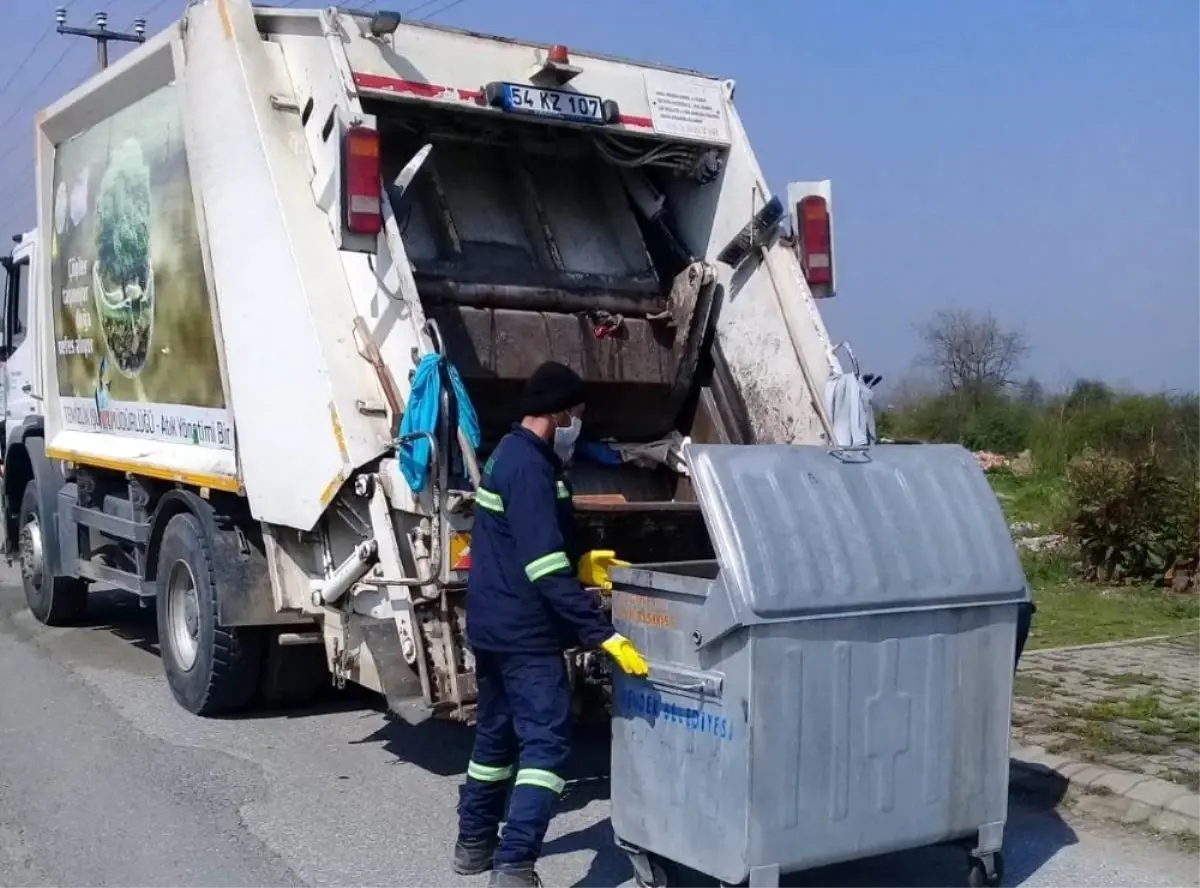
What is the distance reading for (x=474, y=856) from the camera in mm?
4500

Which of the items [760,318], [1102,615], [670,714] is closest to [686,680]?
[670,714]

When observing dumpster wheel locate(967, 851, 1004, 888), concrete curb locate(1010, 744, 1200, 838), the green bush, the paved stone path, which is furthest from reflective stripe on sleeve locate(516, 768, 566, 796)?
the green bush

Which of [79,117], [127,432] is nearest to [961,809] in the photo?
[127,432]

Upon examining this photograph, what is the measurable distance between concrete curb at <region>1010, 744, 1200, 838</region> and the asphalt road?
0.35 feet

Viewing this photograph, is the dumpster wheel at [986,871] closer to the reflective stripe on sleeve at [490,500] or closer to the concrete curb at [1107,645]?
the reflective stripe on sleeve at [490,500]

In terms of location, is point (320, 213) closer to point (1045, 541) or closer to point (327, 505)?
point (327, 505)

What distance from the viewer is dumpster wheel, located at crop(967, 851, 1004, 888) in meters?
4.32

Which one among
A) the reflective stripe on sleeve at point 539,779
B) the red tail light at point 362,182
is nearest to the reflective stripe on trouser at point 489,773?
Result: the reflective stripe on sleeve at point 539,779

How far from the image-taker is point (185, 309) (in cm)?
655

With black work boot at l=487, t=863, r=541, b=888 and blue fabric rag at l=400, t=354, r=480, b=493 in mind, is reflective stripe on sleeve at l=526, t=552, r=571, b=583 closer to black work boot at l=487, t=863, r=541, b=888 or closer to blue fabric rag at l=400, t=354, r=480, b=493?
black work boot at l=487, t=863, r=541, b=888

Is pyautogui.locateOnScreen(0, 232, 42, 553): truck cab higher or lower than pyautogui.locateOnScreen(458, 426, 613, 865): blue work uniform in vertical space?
higher

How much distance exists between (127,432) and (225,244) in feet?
6.45

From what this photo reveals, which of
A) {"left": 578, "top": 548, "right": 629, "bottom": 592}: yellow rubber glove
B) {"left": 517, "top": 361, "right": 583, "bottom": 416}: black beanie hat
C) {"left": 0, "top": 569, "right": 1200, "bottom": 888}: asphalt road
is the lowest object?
{"left": 0, "top": 569, "right": 1200, "bottom": 888}: asphalt road

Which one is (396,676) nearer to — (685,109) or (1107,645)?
(685,109)
